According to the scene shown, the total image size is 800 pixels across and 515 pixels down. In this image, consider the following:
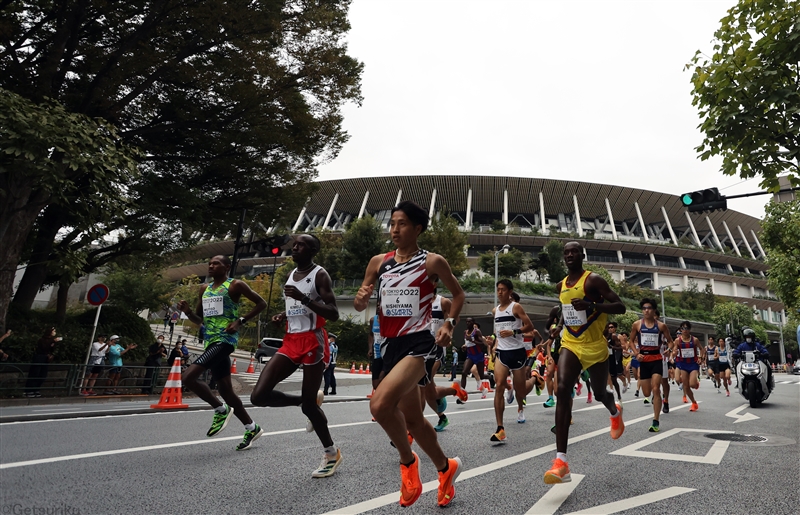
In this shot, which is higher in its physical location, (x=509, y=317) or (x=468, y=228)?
(x=468, y=228)

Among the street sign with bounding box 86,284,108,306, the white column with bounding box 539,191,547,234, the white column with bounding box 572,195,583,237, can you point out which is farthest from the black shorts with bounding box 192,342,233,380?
the white column with bounding box 572,195,583,237

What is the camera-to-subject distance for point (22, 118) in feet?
28.6

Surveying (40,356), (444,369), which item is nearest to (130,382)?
(40,356)

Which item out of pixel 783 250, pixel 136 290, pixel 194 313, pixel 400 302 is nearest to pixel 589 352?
pixel 400 302

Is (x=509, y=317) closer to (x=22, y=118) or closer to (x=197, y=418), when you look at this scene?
(x=197, y=418)

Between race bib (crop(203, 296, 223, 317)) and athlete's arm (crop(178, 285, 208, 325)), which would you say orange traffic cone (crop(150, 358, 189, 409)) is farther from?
race bib (crop(203, 296, 223, 317))

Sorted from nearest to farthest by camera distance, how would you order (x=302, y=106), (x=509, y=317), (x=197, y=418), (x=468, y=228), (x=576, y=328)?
(x=576, y=328)
(x=509, y=317)
(x=197, y=418)
(x=302, y=106)
(x=468, y=228)

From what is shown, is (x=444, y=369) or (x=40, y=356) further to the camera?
(x=444, y=369)

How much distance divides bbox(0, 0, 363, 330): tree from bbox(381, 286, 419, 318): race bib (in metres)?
8.54

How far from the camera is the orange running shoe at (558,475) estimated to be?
3.56 m

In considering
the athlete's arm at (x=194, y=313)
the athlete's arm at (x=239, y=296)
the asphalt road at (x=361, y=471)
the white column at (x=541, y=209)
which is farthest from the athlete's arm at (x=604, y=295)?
the white column at (x=541, y=209)

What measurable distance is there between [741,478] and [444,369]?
29.2 m

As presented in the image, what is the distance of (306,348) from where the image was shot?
15.2 feet

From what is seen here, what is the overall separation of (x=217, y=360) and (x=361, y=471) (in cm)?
213
